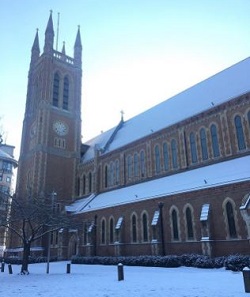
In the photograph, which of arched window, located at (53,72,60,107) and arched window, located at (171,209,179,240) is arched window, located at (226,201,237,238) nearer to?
arched window, located at (171,209,179,240)

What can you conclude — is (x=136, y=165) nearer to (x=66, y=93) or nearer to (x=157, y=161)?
(x=157, y=161)

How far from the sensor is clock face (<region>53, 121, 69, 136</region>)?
159ft

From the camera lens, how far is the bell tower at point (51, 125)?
4522 cm

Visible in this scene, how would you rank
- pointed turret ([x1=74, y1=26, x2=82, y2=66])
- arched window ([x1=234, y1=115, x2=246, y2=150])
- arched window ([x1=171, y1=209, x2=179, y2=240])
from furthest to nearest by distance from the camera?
1. pointed turret ([x1=74, y1=26, x2=82, y2=66])
2. arched window ([x1=234, y1=115, x2=246, y2=150])
3. arched window ([x1=171, y1=209, x2=179, y2=240])

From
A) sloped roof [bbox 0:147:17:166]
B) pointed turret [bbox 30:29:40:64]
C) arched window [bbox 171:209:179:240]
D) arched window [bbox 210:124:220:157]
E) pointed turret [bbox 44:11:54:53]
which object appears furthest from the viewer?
sloped roof [bbox 0:147:17:166]

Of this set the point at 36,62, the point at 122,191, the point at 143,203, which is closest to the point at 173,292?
the point at 143,203

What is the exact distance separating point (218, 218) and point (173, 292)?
1340cm

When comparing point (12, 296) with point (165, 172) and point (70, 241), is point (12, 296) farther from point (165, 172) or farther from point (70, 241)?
point (70, 241)

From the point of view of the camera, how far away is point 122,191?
37062 mm

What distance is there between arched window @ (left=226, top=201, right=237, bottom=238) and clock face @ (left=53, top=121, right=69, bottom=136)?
3203 cm

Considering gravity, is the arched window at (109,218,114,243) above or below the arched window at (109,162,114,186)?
below

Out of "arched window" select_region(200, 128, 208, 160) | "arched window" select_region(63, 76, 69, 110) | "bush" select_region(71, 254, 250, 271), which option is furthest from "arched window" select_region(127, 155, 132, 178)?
"arched window" select_region(63, 76, 69, 110)

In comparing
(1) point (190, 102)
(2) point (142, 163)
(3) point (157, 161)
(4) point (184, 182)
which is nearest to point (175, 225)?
(4) point (184, 182)

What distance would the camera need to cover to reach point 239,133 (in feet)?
92.1
